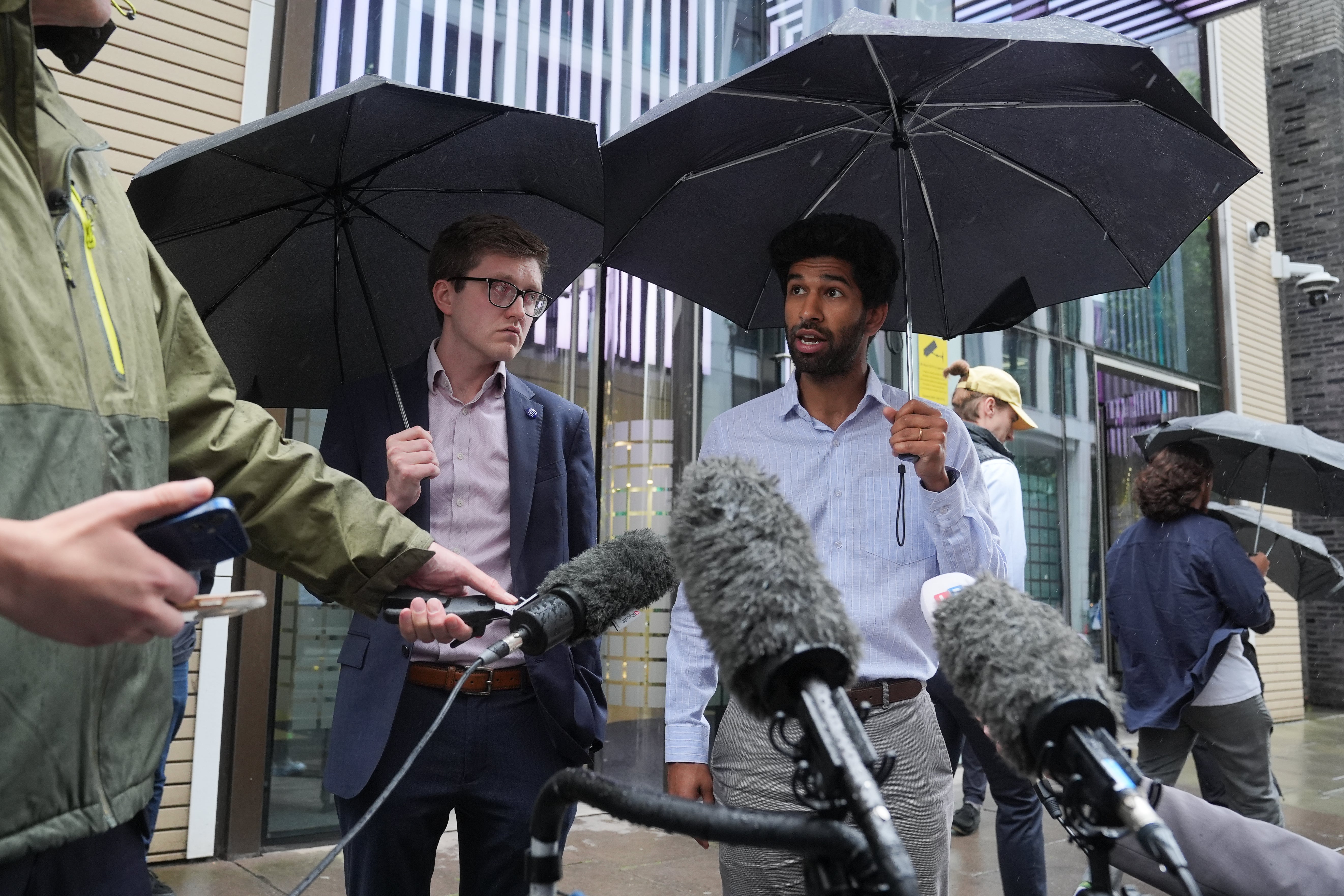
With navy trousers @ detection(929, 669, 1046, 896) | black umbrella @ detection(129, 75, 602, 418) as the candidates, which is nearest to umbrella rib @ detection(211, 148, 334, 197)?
black umbrella @ detection(129, 75, 602, 418)

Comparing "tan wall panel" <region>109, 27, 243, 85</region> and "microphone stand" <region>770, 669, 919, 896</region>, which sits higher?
"tan wall panel" <region>109, 27, 243, 85</region>

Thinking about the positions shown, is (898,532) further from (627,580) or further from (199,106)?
(199,106)

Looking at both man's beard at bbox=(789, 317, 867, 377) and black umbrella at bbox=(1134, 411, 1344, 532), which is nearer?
man's beard at bbox=(789, 317, 867, 377)

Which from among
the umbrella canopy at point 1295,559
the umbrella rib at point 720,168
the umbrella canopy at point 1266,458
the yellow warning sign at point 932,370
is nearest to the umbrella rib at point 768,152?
the umbrella rib at point 720,168

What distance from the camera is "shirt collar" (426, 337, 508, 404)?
2938 millimetres

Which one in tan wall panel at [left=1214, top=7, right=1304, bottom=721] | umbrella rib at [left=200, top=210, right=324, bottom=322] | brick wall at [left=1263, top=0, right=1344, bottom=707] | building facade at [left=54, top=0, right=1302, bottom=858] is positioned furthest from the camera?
brick wall at [left=1263, top=0, right=1344, bottom=707]

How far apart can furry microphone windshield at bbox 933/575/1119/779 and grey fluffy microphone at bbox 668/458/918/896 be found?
7.2 inches

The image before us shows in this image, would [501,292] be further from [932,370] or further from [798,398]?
[932,370]

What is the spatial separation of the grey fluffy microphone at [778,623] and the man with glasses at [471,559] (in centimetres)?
107

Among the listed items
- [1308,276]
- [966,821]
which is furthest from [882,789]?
[1308,276]

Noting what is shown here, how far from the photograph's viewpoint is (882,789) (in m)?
2.35

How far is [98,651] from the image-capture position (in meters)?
1.39

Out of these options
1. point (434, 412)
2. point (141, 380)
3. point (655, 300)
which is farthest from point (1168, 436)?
point (141, 380)

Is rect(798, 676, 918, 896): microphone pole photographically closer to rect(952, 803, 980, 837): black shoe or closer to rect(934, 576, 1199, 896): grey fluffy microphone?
rect(934, 576, 1199, 896): grey fluffy microphone
